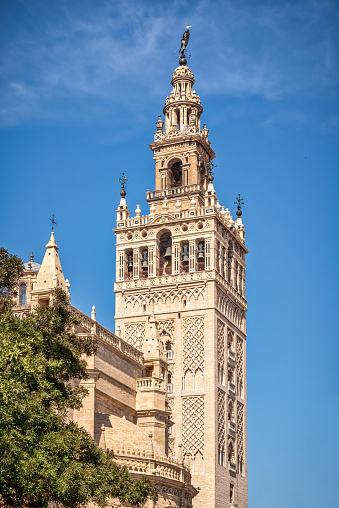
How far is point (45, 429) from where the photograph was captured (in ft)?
88.1

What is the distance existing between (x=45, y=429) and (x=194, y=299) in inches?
1097

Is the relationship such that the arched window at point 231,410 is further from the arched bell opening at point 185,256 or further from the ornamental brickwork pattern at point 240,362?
the arched bell opening at point 185,256

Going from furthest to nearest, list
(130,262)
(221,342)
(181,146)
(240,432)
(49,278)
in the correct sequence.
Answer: (181,146) < (130,262) < (240,432) < (221,342) < (49,278)

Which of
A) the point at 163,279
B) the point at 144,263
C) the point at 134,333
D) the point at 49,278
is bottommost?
the point at 49,278

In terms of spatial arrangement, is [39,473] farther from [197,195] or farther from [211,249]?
[197,195]

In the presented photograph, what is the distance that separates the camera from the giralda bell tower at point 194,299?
170ft

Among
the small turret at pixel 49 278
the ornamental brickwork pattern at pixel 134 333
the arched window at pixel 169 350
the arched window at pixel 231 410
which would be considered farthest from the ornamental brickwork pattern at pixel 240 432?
the small turret at pixel 49 278

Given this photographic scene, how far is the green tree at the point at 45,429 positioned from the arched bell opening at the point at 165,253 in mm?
26367

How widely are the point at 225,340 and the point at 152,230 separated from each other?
783cm

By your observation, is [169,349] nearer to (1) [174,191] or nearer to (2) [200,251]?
(2) [200,251]

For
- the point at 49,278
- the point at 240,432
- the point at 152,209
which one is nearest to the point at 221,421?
the point at 240,432

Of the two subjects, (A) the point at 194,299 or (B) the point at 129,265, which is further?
(B) the point at 129,265

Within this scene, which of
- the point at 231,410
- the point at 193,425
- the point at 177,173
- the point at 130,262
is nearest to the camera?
the point at 193,425

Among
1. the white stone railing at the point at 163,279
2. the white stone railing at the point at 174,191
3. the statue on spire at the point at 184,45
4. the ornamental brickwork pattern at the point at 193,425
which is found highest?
the statue on spire at the point at 184,45
